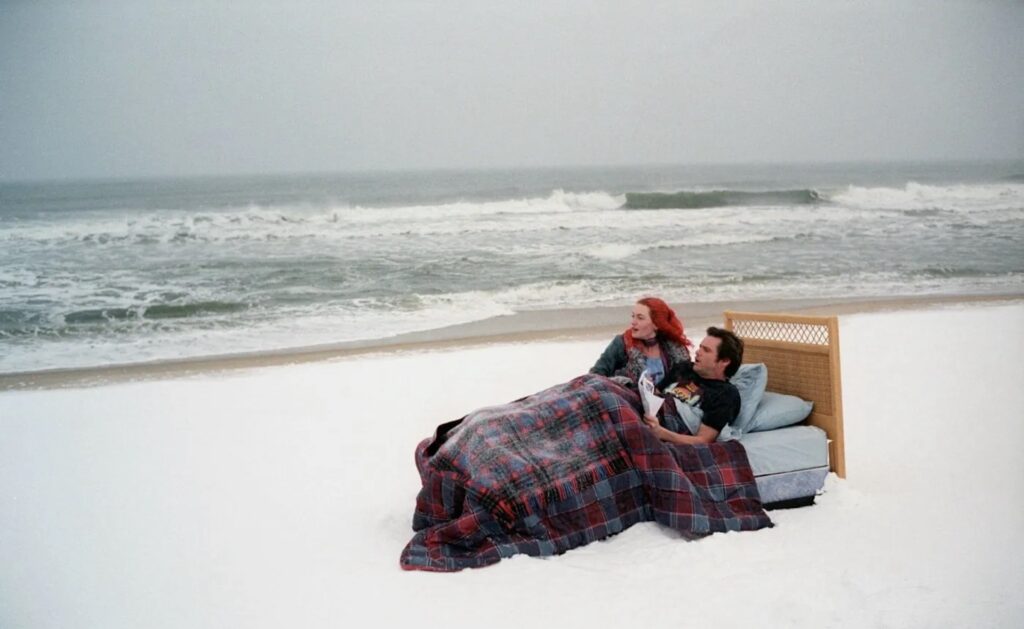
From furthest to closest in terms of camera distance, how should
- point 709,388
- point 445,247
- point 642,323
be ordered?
point 445,247, point 642,323, point 709,388

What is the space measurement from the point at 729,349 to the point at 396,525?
116 cm

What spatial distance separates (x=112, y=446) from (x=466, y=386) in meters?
1.64

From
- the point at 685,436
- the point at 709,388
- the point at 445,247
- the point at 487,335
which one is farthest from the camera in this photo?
the point at 445,247

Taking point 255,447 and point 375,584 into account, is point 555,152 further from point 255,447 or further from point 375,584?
point 375,584

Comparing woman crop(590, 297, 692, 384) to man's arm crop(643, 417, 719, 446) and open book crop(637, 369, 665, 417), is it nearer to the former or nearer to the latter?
open book crop(637, 369, 665, 417)

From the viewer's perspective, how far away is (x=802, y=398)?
2.93 m

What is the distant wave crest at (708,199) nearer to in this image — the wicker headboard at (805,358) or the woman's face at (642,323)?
the wicker headboard at (805,358)

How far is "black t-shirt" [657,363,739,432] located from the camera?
2641 mm

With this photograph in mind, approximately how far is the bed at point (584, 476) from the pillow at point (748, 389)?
5cm

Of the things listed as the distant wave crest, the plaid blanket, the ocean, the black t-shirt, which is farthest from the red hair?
the distant wave crest

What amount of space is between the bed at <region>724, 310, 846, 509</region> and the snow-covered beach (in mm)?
83

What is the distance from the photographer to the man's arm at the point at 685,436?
261 cm

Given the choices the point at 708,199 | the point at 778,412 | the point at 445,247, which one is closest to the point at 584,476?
the point at 778,412

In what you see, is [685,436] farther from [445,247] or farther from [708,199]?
[708,199]
